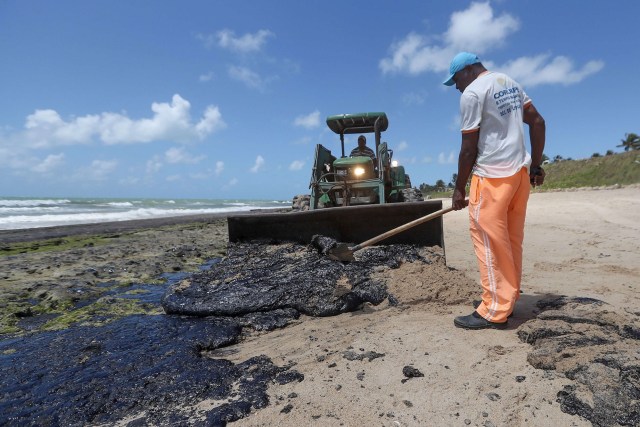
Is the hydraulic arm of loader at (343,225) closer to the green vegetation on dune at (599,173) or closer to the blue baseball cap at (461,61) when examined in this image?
the blue baseball cap at (461,61)

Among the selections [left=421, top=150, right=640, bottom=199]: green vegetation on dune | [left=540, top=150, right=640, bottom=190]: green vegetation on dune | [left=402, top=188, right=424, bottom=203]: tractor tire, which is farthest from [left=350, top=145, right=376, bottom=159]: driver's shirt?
[left=540, top=150, right=640, bottom=190]: green vegetation on dune

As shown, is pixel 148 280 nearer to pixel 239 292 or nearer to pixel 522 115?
pixel 239 292

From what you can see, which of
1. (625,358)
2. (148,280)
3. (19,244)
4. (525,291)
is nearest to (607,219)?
(525,291)

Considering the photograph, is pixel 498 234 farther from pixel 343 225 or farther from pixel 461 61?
pixel 343 225

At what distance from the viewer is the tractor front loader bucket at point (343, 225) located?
15.5ft

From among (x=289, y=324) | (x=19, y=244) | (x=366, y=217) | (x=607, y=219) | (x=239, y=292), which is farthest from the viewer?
(x=19, y=244)

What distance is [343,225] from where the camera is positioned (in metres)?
5.04

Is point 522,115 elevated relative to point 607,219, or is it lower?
elevated

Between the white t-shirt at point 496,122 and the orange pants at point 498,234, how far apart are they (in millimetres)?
93

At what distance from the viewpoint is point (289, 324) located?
10.6 feet

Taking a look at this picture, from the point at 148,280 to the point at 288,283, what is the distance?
107 inches

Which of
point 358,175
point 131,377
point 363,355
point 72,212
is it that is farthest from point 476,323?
point 72,212

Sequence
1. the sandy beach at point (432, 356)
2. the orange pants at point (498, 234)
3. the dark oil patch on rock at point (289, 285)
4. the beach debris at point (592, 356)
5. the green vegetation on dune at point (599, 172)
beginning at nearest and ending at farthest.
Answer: the beach debris at point (592, 356)
the sandy beach at point (432, 356)
the orange pants at point (498, 234)
the dark oil patch on rock at point (289, 285)
the green vegetation on dune at point (599, 172)

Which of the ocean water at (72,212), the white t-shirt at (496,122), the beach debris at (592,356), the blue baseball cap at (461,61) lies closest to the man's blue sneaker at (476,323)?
the beach debris at (592,356)
